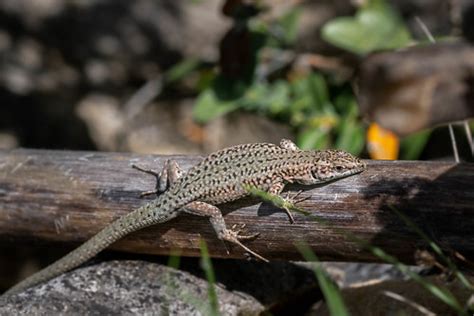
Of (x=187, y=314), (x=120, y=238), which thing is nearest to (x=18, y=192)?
(x=120, y=238)

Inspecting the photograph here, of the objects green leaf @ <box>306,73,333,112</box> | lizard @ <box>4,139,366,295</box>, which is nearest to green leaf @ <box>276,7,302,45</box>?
green leaf @ <box>306,73,333,112</box>

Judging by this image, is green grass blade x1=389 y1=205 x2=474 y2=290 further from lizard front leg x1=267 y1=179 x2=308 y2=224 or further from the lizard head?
lizard front leg x1=267 y1=179 x2=308 y2=224

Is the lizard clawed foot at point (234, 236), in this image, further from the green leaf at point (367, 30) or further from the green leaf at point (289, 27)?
the green leaf at point (289, 27)

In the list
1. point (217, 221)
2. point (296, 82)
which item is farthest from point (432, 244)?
point (296, 82)

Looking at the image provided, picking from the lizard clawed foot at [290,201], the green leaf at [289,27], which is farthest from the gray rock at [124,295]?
the green leaf at [289,27]

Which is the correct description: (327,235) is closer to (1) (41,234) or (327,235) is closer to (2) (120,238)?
(2) (120,238)

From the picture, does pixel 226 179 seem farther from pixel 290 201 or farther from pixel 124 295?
pixel 124 295
